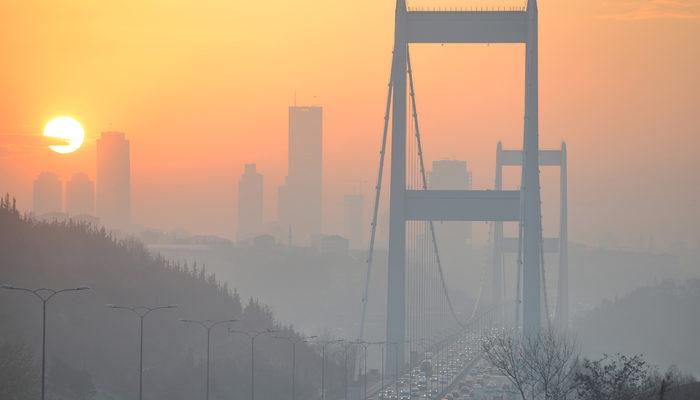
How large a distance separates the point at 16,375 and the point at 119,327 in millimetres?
39775

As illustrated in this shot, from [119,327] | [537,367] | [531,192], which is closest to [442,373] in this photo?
[119,327]

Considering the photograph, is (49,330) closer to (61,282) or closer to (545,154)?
(61,282)

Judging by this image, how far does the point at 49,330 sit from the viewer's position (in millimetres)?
98875

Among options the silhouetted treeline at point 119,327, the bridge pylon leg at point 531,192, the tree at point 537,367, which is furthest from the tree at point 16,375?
the bridge pylon leg at point 531,192

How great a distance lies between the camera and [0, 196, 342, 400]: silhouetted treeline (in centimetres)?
9144

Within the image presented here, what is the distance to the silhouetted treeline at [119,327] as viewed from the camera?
3600 inches

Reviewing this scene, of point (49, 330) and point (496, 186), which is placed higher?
point (496, 186)

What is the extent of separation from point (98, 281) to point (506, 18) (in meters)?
39.5

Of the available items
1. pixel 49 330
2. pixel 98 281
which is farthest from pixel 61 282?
pixel 49 330

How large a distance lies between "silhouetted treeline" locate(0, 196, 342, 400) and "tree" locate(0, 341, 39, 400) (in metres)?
0.36

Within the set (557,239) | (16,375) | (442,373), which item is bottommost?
(442,373)

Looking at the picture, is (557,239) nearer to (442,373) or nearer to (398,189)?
(442,373)

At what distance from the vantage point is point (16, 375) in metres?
68.8

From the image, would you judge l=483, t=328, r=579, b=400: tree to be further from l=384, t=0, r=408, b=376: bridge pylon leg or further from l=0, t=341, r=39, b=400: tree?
l=0, t=341, r=39, b=400: tree
